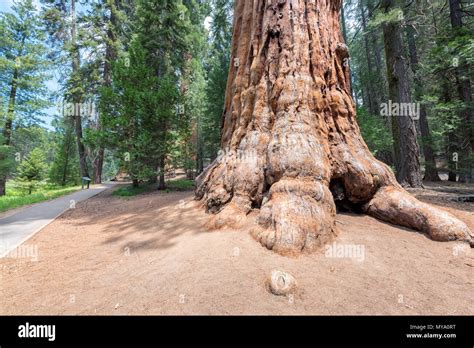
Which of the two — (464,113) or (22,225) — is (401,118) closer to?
(464,113)

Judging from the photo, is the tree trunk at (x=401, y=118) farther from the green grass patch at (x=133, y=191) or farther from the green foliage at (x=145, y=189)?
the green grass patch at (x=133, y=191)

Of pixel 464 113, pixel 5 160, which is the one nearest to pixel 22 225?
pixel 5 160

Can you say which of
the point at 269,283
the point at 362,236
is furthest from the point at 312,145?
the point at 269,283

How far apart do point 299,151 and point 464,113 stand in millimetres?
11290

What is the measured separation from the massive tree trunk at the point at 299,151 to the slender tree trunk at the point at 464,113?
805cm

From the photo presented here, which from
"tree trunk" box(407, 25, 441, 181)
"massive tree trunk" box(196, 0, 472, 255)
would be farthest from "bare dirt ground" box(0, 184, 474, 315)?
"tree trunk" box(407, 25, 441, 181)

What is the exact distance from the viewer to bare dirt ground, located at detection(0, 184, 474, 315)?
2.21 meters

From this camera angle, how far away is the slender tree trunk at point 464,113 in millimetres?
9648

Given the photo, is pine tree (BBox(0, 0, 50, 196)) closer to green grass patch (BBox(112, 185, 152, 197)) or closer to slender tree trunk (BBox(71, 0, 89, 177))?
slender tree trunk (BBox(71, 0, 89, 177))

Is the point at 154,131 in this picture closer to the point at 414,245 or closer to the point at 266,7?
the point at 266,7

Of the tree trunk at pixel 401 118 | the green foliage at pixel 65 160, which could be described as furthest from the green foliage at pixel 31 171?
the tree trunk at pixel 401 118

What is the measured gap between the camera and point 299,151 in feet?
13.5

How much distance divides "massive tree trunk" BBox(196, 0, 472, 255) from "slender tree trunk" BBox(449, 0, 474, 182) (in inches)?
317
